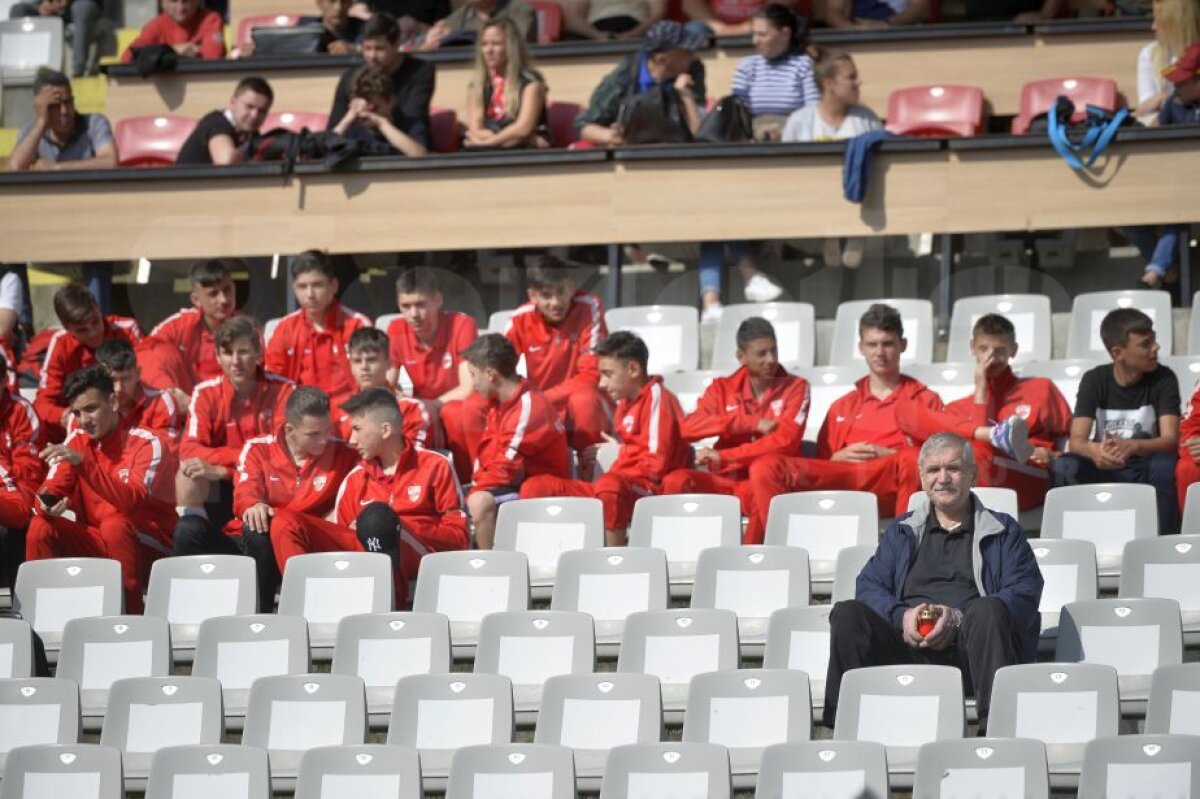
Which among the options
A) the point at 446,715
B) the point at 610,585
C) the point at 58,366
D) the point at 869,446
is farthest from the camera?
the point at 58,366

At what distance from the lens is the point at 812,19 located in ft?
37.6

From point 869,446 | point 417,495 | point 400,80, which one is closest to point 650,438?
point 869,446

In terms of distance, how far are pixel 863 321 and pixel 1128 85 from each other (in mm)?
3270

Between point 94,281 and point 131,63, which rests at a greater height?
point 131,63

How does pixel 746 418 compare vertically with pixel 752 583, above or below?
above

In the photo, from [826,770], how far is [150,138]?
6457mm

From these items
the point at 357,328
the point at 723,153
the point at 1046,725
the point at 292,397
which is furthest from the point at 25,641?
the point at 723,153

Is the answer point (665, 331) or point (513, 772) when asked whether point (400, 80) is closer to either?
point (665, 331)

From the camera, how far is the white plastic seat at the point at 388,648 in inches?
263

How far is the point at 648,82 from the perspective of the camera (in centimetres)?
995

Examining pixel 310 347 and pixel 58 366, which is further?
pixel 310 347

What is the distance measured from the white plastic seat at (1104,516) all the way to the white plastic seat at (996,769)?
5.82 ft

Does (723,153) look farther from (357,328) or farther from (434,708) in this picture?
(434,708)

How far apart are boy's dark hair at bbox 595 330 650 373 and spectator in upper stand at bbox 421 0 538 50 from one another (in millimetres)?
3160
